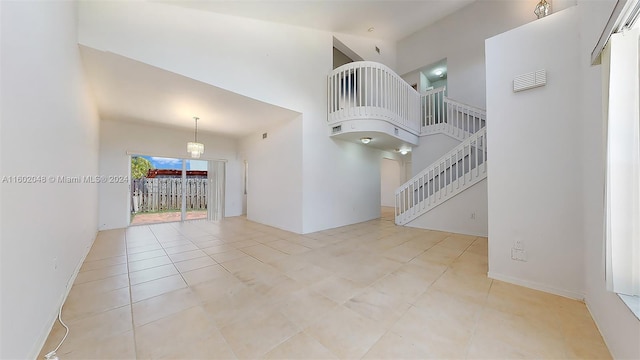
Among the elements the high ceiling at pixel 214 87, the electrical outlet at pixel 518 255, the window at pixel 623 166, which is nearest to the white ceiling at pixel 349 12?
the high ceiling at pixel 214 87

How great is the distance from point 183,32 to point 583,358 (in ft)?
16.5

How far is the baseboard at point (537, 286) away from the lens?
6.29 feet

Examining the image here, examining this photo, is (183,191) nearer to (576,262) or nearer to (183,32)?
(183,32)

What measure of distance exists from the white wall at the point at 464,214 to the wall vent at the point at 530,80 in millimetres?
2645

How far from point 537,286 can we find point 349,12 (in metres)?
5.83

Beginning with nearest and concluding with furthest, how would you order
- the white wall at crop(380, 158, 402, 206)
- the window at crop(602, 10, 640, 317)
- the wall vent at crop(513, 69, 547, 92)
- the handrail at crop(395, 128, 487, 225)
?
the window at crop(602, 10, 640, 317)
the wall vent at crop(513, 69, 547, 92)
the handrail at crop(395, 128, 487, 225)
the white wall at crop(380, 158, 402, 206)

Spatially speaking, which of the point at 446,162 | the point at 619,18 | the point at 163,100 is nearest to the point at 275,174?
the point at 163,100

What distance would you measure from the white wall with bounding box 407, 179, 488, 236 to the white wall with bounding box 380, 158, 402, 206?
489 centimetres

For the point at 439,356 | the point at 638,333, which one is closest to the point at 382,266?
the point at 439,356

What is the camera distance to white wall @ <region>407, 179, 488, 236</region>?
4.27 m

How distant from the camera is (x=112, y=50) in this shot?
2.45 metres

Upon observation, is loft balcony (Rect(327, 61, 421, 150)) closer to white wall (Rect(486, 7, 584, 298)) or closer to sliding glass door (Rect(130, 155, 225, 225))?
white wall (Rect(486, 7, 584, 298))

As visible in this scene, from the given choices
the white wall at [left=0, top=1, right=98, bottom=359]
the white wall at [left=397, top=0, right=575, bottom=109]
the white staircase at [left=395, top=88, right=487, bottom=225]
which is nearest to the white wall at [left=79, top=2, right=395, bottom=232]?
the white wall at [left=0, top=1, right=98, bottom=359]

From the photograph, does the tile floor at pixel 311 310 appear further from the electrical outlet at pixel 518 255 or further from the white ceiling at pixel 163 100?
the white ceiling at pixel 163 100
